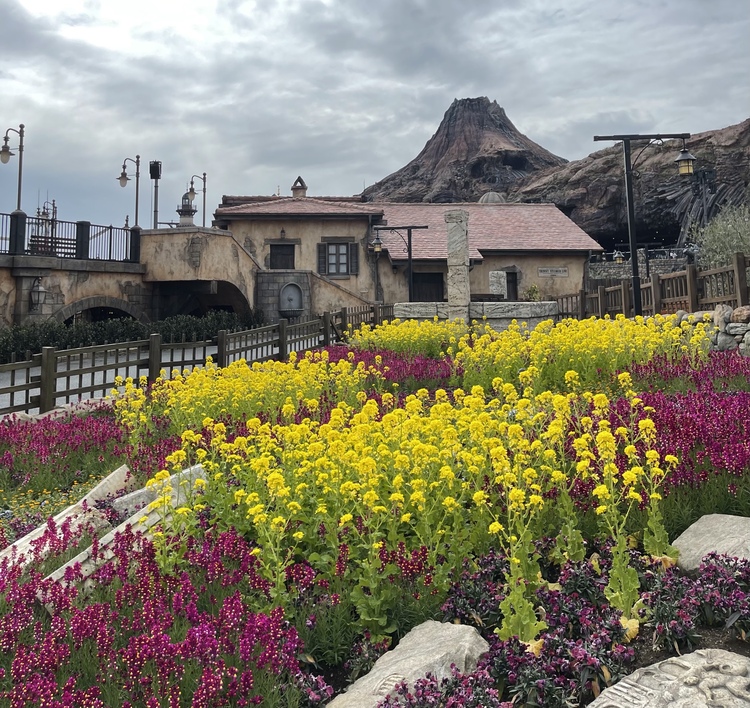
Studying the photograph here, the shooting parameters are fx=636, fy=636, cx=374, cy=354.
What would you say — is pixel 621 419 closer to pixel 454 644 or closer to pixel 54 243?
pixel 454 644

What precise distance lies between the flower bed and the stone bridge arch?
53.7 feet

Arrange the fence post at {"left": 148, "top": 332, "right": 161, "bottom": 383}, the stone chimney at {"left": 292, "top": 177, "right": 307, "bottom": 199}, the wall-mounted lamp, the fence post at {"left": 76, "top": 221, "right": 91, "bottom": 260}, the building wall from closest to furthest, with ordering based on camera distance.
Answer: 1. the fence post at {"left": 148, "top": 332, "right": 161, "bottom": 383}
2. the wall-mounted lamp
3. the fence post at {"left": 76, "top": 221, "right": 91, "bottom": 260}
4. the building wall
5. the stone chimney at {"left": 292, "top": 177, "right": 307, "bottom": 199}

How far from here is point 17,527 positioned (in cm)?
551

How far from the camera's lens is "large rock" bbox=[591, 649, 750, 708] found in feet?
7.47

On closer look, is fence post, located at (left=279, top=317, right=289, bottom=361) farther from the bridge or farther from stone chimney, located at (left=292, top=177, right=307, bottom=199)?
stone chimney, located at (left=292, top=177, right=307, bottom=199)

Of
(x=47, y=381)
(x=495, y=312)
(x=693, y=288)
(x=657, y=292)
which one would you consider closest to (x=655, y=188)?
(x=657, y=292)

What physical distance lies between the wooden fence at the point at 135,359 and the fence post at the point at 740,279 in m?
9.56

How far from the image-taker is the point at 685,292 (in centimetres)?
1483

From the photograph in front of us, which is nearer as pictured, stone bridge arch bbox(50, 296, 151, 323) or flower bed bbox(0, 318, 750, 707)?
flower bed bbox(0, 318, 750, 707)

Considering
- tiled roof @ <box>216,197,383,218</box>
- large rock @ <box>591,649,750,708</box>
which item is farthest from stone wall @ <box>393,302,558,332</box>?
large rock @ <box>591,649,750,708</box>

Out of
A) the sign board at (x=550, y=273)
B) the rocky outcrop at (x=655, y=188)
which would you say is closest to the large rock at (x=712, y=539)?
the sign board at (x=550, y=273)

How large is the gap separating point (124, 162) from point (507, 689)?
28786 millimetres

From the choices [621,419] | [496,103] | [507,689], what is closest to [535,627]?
[507,689]

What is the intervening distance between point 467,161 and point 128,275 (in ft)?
164
